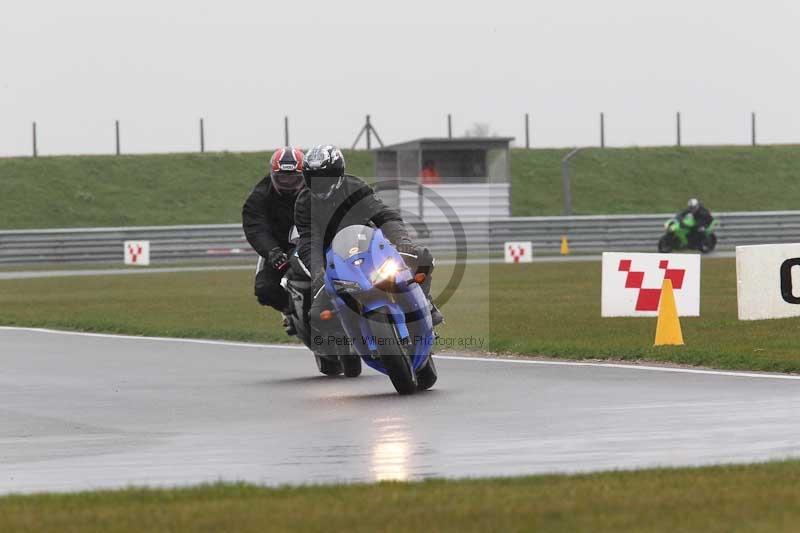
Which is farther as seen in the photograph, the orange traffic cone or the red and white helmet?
the orange traffic cone

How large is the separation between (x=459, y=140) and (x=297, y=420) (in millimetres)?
46623

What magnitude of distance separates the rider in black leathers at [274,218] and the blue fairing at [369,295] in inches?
83.5

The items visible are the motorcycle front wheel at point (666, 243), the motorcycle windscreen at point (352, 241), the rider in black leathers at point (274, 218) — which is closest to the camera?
the motorcycle windscreen at point (352, 241)

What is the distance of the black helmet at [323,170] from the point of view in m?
13.2

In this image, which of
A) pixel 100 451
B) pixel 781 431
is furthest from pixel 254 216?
pixel 781 431

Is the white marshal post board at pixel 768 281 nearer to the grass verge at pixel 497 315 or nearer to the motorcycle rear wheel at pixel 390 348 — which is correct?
the grass verge at pixel 497 315

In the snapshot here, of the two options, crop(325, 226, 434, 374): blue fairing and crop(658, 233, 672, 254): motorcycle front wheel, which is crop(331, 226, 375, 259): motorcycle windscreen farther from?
crop(658, 233, 672, 254): motorcycle front wheel

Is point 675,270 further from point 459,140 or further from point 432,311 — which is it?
point 459,140

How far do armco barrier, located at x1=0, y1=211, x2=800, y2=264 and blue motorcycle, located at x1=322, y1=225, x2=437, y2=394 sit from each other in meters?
34.0

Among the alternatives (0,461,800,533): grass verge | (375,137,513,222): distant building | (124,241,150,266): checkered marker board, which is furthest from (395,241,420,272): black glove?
(375,137,513,222): distant building

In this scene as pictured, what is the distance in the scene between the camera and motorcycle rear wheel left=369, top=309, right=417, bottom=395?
12297 mm

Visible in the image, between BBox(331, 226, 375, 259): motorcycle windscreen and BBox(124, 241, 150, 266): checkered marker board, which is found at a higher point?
BBox(331, 226, 375, 259): motorcycle windscreen

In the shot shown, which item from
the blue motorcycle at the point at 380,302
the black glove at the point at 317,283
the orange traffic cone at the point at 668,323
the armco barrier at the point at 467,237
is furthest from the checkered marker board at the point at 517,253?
the blue motorcycle at the point at 380,302

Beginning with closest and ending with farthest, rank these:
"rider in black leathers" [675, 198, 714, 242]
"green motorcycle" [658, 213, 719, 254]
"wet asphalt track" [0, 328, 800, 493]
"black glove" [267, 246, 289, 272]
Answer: "wet asphalt track" [0, 328, 800, 493]
"black glove" [267, 246, 289, 272]
"green motorcycle" [658, 213, 719, 254]
"rider in black leathers" [675, 198, 714, 242]
